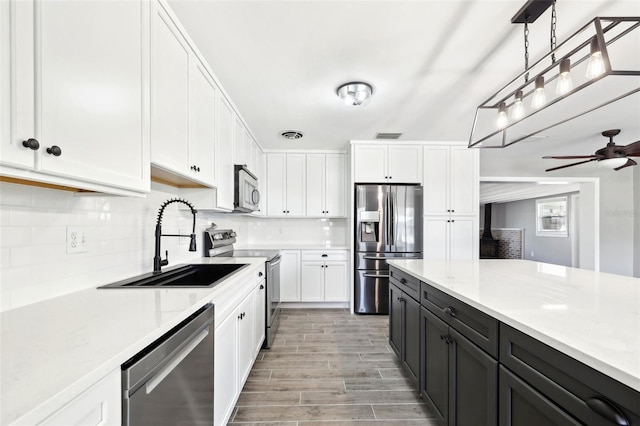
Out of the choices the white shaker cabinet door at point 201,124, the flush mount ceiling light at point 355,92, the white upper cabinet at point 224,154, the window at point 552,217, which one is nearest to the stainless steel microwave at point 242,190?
the white upper cabinet at point 224,154

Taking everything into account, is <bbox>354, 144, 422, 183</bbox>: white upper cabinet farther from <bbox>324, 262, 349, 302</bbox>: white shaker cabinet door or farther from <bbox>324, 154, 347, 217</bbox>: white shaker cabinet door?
<bbox>324, 262, 349, 302</bbox>: white shaker cabinet door

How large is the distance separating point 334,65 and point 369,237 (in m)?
2.36

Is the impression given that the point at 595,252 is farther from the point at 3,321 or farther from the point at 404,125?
the point at 3,321

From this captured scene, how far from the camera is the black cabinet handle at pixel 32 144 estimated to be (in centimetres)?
73

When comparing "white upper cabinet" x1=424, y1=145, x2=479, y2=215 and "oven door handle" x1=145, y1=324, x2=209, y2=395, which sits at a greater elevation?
"white upper cabinet" x1=424, y1=145, x2=479, y2=215

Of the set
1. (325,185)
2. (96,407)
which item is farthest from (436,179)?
(96,407)

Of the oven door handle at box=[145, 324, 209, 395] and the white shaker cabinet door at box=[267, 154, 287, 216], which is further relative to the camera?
the white shaker cabinet door at box=[267, 154, 287, 216]

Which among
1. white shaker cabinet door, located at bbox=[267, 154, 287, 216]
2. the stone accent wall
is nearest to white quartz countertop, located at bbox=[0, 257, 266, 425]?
white shaker cabinet door, located at bbox=[267, 154, 287, 216]

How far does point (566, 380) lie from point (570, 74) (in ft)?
5.01

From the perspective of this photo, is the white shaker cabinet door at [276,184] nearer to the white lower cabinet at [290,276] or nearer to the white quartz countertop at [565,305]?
the white lower cabinet at [290,276]

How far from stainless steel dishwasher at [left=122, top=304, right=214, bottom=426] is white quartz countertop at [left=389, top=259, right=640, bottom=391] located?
1156 millimetres

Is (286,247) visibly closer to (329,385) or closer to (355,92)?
(329,385)

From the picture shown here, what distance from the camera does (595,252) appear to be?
488 cm

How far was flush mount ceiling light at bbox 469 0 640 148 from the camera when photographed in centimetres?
115
